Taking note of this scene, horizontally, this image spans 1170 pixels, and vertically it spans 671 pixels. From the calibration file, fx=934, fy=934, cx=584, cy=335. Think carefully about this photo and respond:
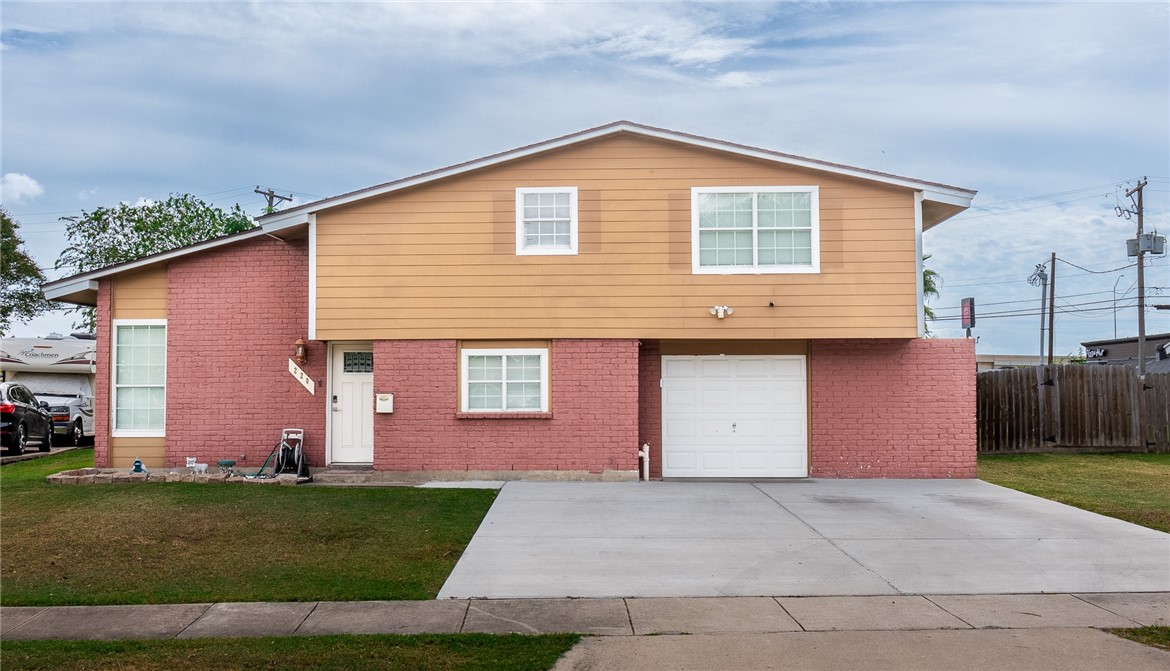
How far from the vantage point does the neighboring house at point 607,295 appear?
14977mm

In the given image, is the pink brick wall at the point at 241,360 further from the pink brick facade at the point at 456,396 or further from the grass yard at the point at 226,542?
Answer: the grass yard at the point at 226,542

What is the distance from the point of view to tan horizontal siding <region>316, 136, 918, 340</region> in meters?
15.0

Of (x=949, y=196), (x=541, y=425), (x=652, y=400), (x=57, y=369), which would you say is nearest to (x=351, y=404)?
(x=541, y=425)

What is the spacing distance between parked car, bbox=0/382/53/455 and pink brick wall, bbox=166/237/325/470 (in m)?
7.32

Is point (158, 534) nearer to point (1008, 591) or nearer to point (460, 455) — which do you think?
point (460, 455)

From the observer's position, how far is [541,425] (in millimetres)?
15125

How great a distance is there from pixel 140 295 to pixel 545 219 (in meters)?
7.12

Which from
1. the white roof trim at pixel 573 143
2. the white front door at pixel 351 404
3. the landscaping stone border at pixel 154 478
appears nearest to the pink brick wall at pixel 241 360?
the white front door at pixel 351 404

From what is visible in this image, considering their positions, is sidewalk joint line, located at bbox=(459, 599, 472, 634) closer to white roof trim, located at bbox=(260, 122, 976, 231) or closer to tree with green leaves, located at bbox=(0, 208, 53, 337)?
white roof trim, located at bbox=(260, 122, 976, 231)

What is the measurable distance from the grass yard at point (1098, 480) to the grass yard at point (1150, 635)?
192 inches

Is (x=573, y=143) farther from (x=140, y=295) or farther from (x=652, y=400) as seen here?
(x=140, y=295)

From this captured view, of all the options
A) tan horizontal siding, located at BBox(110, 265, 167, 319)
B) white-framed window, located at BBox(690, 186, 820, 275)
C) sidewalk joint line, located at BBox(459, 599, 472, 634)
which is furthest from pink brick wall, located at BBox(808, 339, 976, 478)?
→ tan horizontal siding, located at BBox(110, 265, 167, 319)

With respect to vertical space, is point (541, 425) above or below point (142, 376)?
below

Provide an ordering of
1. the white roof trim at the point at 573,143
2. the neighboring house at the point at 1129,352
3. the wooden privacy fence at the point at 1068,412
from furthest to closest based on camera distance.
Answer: the neighboring house at the point at 1129,352, the wooden privacy fence at the point at 1068,412, the white roof trim at the point at 573,143
